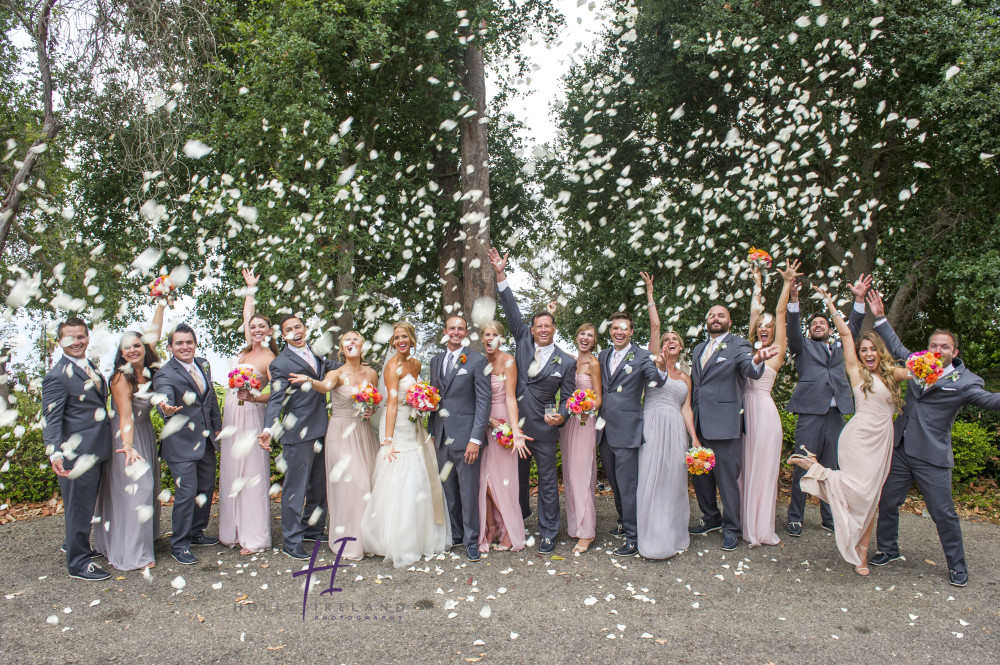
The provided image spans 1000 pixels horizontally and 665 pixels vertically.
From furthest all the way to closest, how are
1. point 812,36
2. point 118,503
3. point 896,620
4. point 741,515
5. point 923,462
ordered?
point 812,36
point 741,515
point 118,503
point 923,462
point 896,620

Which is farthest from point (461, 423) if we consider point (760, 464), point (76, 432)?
point (76, 432)

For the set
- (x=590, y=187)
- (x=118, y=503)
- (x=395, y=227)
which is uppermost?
(x=590, y=187)

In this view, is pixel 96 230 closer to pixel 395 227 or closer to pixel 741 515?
pixel 395 227

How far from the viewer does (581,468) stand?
542cm

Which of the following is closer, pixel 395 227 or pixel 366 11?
pixel 366 11

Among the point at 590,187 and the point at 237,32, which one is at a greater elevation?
the point at 237,32

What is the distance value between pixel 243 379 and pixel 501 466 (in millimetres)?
2249

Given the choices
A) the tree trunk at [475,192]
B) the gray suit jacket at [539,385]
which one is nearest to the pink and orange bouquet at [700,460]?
the gray suit jacket at [539,385]

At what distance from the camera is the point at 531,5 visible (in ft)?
A: 37.6

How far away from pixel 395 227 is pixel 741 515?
664cm

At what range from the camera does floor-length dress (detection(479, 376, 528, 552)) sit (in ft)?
17.3

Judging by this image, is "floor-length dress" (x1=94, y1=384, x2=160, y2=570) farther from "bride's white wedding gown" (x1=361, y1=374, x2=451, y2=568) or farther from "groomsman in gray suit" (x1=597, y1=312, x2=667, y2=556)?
"groomsman in gray suit" (x1=597, y1=312, x2=667, y2=556)

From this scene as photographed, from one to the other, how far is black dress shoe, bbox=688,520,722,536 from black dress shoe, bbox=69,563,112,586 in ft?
15.6

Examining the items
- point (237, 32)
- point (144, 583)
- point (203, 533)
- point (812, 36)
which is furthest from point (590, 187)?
point (144, 583)
